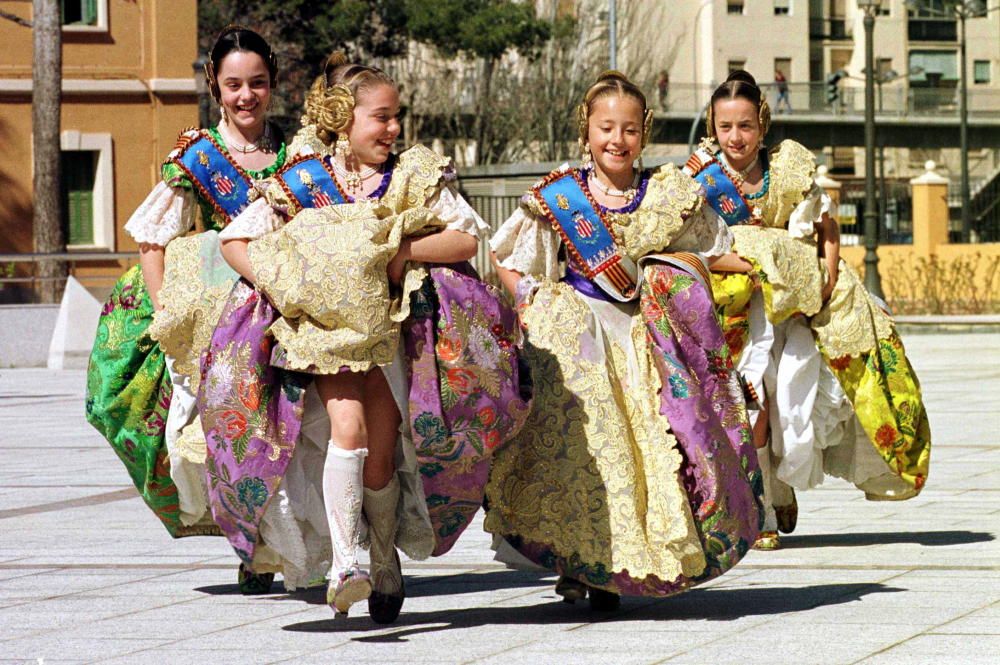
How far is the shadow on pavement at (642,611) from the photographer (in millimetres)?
6301

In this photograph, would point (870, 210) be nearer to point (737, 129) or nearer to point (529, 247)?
point (737, 129)

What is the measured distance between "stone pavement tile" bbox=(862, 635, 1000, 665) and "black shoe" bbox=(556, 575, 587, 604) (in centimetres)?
115

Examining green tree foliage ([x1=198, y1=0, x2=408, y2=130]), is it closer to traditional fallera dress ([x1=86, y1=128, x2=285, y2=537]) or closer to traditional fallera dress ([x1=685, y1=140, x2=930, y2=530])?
traditional fallera dress ([x1=685, y1=140, x2=930, y2=530])

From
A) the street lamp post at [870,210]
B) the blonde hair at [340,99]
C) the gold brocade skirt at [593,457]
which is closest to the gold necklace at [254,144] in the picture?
the blonde hair at [340,99]

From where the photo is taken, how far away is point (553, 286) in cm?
659

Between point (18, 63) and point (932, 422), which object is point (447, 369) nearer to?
point (932, 422)

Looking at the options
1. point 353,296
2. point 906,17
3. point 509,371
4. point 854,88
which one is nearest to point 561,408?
point 509,371

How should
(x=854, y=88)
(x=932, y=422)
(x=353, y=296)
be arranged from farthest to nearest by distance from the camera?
(x=854, y=88)
(x=932, y=422)
(x=353, y=296)

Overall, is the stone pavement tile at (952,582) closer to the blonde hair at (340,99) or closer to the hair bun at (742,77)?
the hair bun at (742,77)

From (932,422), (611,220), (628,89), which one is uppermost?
(628,89)

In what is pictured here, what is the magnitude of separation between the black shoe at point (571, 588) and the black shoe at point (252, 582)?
1.12 m

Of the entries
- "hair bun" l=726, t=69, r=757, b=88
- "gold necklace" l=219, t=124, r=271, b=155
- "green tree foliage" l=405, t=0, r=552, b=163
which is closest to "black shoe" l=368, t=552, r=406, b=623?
"gold necklace" l=219, t=124, r=271, b=155

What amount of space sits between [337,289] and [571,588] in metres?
1.30

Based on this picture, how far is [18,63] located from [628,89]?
27.6 meters
